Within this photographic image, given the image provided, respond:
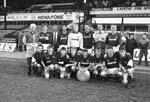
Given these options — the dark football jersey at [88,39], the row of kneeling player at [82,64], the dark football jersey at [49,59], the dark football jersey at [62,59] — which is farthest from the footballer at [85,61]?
the dark football jersey at [49,59]

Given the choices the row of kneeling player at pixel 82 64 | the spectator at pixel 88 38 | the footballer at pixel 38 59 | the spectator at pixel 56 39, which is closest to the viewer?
the row of kneeling player at pixel 82 64

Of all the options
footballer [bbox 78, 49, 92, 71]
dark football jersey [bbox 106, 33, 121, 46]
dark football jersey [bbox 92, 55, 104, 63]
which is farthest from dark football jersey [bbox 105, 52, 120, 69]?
dark football jersey [bbox 106, 33, 121, 46]

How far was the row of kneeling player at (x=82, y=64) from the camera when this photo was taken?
832 centimetres

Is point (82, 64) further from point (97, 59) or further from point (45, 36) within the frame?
point (45, 36)

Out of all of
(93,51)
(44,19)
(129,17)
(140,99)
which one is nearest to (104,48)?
(93,51)

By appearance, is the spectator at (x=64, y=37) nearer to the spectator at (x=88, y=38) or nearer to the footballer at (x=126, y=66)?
the spectator at (x=88, y=38)

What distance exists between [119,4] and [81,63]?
74.1 feet

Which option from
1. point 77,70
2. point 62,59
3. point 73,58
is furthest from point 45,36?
point 77,70

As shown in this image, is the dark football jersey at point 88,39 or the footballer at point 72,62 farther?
the dark football jersey at point 88,39

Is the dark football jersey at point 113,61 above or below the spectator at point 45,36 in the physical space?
below

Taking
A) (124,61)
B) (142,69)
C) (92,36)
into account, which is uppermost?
(92,36)

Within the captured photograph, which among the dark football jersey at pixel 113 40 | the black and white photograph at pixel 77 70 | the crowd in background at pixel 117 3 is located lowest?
the black and white photograph at pixel 77 70

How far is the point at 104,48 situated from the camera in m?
9.42

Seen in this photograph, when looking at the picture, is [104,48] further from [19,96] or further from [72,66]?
[19,96]
